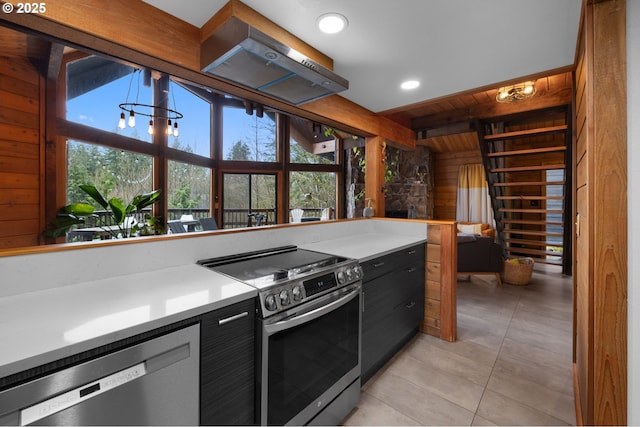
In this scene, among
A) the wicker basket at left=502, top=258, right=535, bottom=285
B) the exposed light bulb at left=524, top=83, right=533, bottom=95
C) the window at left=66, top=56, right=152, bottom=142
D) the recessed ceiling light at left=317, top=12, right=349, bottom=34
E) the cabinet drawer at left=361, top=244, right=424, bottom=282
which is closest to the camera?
the recessed ceiling light at left=317, top=12, right=349, bottom=34

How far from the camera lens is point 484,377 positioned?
1954mm

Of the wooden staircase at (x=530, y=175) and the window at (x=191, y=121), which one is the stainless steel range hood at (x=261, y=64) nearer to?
the wooden staircase at (x=530, y=175)

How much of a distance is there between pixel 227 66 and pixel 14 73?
2.62 meters

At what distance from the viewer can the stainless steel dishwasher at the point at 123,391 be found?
688mm

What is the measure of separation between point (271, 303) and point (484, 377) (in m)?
1.77

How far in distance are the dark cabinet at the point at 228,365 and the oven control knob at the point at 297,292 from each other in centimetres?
20

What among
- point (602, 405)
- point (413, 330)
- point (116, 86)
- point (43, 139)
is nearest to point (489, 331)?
point (413, 330)

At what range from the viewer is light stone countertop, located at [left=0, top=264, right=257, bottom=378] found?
72 cm

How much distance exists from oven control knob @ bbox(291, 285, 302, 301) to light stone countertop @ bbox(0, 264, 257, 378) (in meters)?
0.20

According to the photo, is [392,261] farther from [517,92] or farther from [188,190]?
[188,190]

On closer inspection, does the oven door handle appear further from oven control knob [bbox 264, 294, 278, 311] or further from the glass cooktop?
the glass cooktop

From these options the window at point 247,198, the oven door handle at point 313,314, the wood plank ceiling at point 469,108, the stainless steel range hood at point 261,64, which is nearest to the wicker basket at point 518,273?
the wood plank ceiling at point 469,108

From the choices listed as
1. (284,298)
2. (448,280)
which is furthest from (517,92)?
(284,298)

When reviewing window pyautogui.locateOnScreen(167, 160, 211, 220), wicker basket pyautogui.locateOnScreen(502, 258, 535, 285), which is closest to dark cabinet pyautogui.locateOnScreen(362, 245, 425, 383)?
wicker basket pyautogui.locateOnScreen(502, 258, 535, 285)
